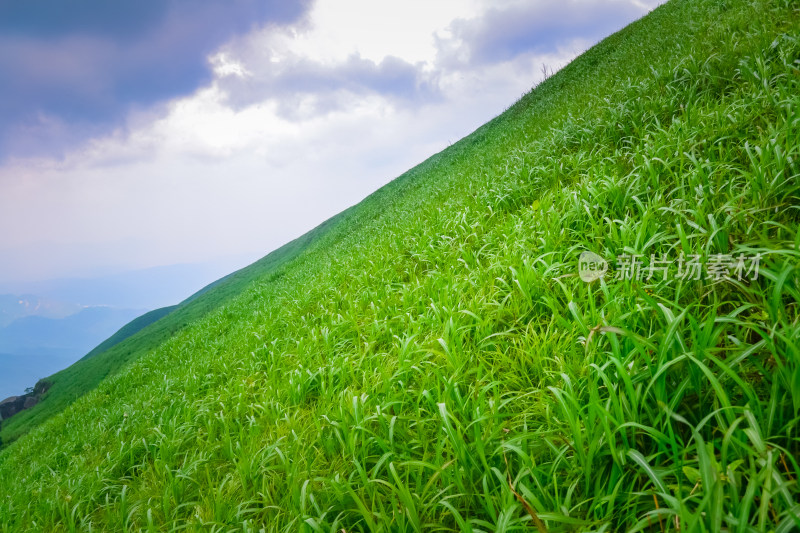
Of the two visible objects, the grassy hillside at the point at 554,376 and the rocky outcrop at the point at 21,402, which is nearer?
the grassy hillside at the point at 554,376

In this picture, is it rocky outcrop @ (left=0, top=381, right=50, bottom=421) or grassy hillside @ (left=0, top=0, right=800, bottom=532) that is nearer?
grassy hillside @ (left=0, top=0, right=800, bottom=532)

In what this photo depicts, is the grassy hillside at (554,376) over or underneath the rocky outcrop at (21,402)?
underneath

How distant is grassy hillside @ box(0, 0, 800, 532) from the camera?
4.95ft

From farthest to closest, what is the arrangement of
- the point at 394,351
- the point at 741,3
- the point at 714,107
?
the point at 741,3 < the point at 714,107 < the point at 394,351

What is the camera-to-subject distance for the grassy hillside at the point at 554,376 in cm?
151

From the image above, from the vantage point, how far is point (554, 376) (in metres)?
2.24

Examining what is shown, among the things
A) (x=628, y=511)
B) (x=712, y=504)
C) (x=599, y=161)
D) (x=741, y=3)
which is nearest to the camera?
(x=712, y=504)

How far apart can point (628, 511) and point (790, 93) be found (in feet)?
14.2

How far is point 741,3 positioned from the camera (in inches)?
271

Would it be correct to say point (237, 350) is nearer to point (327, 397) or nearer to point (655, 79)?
point (327, 397)

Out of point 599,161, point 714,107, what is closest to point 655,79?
point 714,107

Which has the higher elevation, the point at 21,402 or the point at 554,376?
the point at 21,402

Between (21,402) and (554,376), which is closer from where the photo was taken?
(554,376)

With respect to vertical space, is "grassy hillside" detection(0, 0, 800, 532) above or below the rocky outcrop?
below
